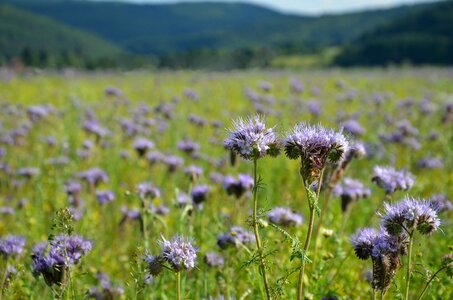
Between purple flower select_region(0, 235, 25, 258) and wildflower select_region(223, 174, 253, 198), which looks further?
wildflower select_region(223, 174, 253, 198)

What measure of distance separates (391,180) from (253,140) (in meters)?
1.74

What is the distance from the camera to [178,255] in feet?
7.94

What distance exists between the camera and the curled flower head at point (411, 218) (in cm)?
237

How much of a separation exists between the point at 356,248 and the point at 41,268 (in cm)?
160

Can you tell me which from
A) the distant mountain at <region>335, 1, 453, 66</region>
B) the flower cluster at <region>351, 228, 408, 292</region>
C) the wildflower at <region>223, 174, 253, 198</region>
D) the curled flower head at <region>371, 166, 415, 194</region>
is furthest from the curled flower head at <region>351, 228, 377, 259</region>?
the distant mountain at <region>335, 1, 453, 66</region>

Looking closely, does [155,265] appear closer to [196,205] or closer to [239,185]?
[239,185]

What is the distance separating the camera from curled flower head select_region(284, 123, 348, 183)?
2297 millimetres

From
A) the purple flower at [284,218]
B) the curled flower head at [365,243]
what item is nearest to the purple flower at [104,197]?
the purple flower at [284,218]

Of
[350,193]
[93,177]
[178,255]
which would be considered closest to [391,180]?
[350,193]

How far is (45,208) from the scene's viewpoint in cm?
639

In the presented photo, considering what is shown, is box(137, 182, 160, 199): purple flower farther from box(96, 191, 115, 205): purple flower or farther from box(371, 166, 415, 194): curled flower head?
box(371, 166, 415, 194): curled flower head

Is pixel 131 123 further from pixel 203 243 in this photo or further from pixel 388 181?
pixel 388 181

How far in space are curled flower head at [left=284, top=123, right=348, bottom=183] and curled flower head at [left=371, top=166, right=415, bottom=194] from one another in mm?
1452

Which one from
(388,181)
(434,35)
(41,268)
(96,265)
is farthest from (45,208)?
(434,35)
